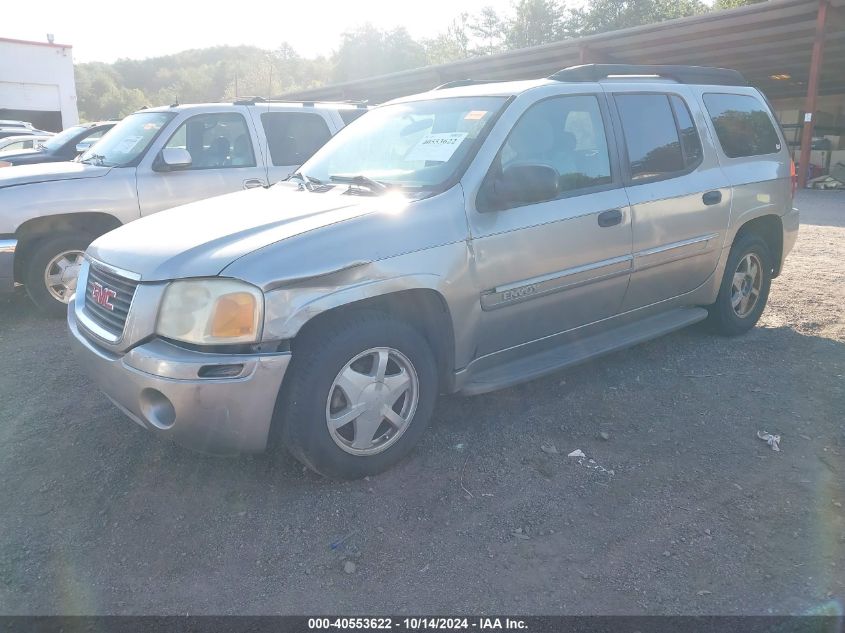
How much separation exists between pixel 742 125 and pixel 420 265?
11.0 ft

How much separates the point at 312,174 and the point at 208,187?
2605mm

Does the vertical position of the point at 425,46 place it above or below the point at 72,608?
above

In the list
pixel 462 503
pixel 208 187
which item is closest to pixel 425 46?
pixel 208 187

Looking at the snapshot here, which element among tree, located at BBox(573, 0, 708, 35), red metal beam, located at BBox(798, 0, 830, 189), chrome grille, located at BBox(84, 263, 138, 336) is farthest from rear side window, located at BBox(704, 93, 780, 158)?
tree, located at BBox(573, 0, 708, 35)

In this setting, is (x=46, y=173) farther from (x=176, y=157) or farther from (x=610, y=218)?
(x=610, y=218)

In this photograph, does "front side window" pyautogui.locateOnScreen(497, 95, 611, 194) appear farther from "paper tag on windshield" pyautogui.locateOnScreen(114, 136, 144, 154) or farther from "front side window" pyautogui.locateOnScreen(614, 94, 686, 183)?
"paper tag on windshield" pyautogui.locateOnScreen(114, 136, 144, 154)

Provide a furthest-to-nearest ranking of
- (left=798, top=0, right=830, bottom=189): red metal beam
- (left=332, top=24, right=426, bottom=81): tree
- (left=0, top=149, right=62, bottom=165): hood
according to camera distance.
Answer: (left=332, top=24, right=426, bottom=81): tree < (left=798, top=0, right=830, bottom=189): red metal beam < (left=0, top=149, right=62, bottom=165): hood

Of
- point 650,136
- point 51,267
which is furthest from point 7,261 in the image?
point 650,136

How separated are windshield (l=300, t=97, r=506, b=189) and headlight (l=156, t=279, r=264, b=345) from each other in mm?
1171

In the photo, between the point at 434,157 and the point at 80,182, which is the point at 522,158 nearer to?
the point at 434,157

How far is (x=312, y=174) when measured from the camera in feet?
14.2

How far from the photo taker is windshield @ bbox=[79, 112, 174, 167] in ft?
21.0

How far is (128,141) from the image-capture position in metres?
6.58

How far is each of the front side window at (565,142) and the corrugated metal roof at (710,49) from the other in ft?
52.0
